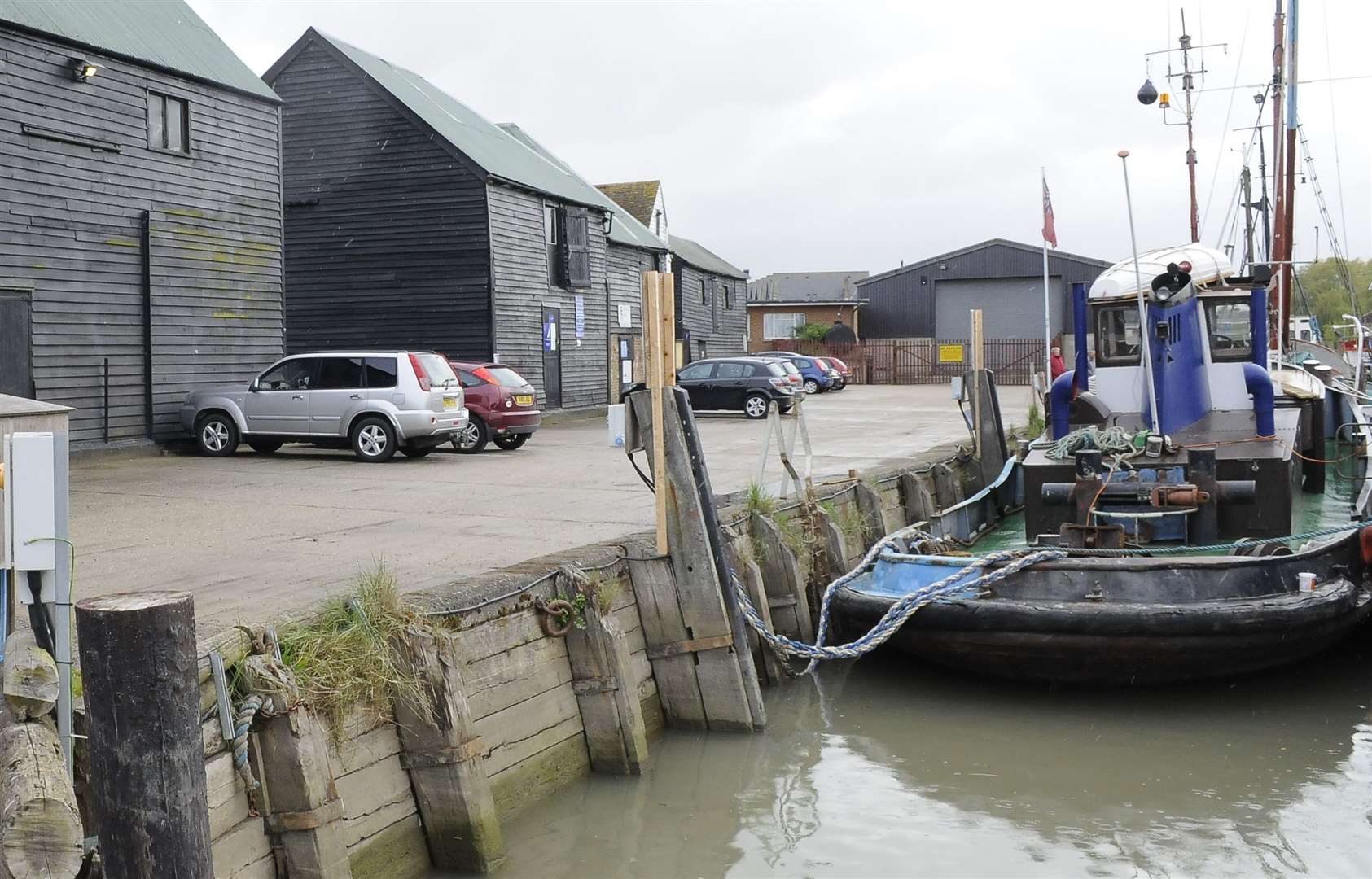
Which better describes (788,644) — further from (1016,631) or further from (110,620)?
(110,620)

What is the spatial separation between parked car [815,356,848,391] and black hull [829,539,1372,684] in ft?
113

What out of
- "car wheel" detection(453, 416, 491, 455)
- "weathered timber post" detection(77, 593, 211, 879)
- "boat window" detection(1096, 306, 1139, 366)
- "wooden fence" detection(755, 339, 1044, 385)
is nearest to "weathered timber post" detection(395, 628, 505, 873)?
"weathered timber post" detection(77, 593, 211, 879)

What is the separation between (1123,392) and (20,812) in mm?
10558

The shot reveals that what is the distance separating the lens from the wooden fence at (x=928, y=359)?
5200cm

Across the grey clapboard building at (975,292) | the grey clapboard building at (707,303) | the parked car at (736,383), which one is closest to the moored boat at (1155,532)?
the parked car at (736,383)

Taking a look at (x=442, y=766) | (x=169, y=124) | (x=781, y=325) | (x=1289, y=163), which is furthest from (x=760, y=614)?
(x=781, y=325)

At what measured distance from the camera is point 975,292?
57938 millimetres

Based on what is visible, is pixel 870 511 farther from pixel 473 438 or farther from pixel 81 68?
pixel 81 68

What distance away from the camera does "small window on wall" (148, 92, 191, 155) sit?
19.6 m

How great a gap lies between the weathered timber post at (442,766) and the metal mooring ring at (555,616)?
4.10 feet

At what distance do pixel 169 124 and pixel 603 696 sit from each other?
15964 millimetres

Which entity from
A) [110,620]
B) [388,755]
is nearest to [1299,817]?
[388,755]

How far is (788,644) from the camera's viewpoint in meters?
8.87

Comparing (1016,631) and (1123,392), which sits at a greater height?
(1123,392)
